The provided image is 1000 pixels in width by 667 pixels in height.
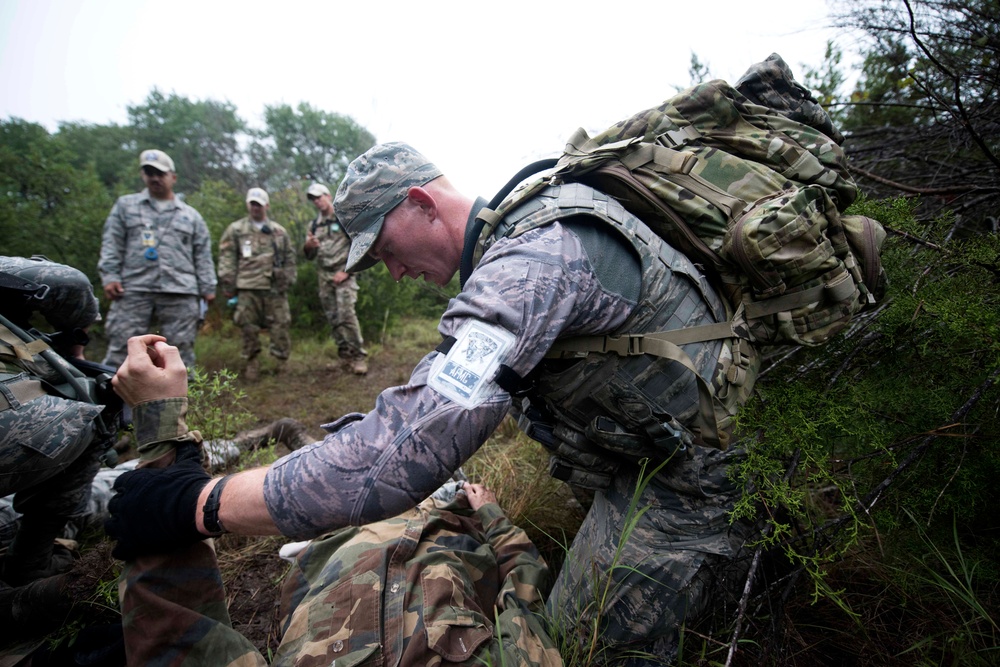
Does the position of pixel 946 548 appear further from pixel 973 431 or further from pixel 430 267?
pixel 430 267

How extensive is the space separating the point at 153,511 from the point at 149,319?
4367 mm

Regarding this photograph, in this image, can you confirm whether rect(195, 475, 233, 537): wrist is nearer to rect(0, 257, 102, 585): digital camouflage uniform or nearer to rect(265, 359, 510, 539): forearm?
rect(265, 359, 510, 539): forearm

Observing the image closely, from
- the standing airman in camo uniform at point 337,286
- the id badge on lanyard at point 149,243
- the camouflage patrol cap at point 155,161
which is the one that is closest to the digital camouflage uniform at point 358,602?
the id badge on lanyard at point 149,243

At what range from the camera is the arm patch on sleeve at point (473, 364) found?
108cm

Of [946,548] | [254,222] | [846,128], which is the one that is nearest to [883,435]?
[946,548]

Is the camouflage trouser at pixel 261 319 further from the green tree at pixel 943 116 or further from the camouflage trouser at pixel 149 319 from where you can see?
the green tree at pixel 943 116

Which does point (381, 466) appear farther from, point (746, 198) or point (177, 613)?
point (746, 198)

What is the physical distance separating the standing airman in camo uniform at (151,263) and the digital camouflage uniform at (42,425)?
2.50 meters

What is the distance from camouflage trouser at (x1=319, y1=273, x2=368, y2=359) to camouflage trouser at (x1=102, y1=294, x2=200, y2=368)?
A: 1617 millimetres

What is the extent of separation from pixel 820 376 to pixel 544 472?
143cm

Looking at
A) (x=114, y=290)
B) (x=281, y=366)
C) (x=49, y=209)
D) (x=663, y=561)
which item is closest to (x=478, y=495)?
(x=663, y=561)

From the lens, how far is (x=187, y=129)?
21.0 metres

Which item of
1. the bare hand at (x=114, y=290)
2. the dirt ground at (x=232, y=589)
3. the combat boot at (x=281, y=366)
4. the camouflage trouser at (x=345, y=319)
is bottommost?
the combat boot at (x=281, y=366)

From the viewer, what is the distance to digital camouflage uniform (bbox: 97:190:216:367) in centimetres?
452
